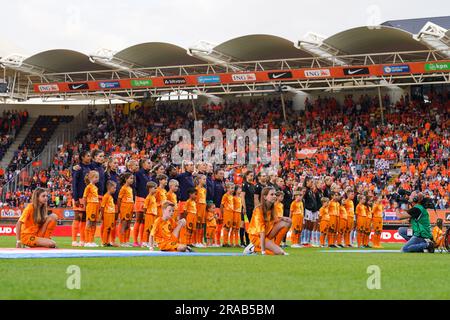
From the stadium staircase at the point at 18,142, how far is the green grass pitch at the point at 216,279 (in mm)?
34189

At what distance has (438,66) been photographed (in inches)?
1294

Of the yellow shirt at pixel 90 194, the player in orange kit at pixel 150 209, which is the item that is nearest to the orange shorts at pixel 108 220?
the yellow shirt at pixel 90 194

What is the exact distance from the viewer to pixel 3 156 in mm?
45969

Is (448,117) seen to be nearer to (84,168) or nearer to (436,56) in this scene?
(436,56)

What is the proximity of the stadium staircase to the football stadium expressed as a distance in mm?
125

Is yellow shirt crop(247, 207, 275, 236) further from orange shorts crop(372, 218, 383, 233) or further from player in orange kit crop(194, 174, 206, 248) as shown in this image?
orange shorts crop(372, 218, 383, 233)

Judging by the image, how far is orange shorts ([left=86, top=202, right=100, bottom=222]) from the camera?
1809 cm

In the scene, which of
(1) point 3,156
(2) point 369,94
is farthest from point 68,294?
(1) point 3,156

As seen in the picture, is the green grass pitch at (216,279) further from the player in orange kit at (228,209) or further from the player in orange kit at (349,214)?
the player in orange kit at (349,214)

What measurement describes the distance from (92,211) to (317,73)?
1922 cm

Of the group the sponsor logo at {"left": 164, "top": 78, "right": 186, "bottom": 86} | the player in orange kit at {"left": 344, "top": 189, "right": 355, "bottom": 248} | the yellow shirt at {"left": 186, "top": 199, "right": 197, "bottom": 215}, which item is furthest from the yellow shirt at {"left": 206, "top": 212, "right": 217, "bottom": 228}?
the sponsor logo at {"left": 164, "top": 78, "right": 186, "bottom": 86}

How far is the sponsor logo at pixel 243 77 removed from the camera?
36.4m

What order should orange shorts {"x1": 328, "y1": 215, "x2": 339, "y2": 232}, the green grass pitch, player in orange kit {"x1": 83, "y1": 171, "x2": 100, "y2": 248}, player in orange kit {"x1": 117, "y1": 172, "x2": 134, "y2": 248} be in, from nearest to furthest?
the green grass pitch → player in orange kit {"x1": 83, "y1": 171, "x2": 100, "y2": 248} → player in orange kit {"x1": 117, "y1": 172, "x2": 134, "y2": 248} → orange shorts {"x1": 328, "y1": 215, "x2": 339, "y2": 232}
